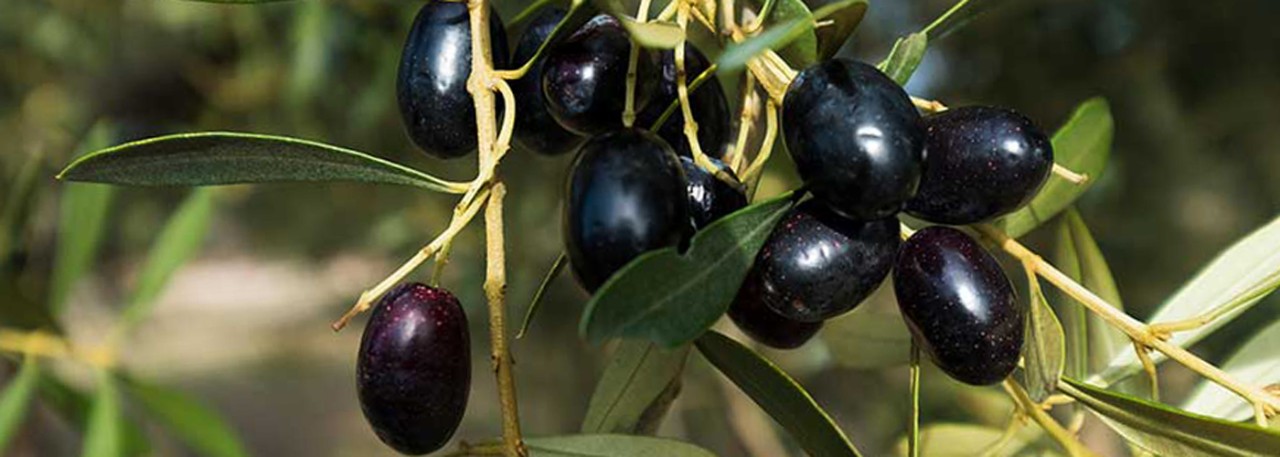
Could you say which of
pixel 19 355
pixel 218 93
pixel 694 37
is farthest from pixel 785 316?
pixel 218 93

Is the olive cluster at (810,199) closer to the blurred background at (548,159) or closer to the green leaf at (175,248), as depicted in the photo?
the green leaf at (175,248)

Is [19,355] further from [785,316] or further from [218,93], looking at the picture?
[218,93]

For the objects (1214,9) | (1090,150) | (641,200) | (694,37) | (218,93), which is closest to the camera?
(641,200)

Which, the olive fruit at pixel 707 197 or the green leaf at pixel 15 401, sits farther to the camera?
the green leaf at pixel 15 401

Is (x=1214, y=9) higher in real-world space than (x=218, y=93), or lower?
lower

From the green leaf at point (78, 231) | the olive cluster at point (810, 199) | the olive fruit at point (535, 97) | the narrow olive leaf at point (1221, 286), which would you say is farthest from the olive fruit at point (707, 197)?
the green leaf at point (78, 231)

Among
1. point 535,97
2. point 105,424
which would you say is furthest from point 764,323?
point 105,424

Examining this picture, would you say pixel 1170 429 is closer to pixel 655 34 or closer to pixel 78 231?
pixel 655 34
